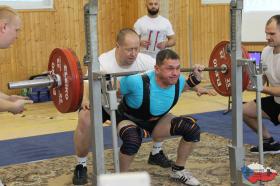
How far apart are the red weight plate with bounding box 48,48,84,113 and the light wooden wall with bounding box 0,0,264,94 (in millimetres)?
4479

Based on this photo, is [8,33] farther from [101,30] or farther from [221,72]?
[101,30]

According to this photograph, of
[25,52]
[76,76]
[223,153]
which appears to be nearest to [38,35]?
[25,52]

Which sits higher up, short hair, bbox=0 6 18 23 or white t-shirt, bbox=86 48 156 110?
short hair, bbox=0 6 18 23

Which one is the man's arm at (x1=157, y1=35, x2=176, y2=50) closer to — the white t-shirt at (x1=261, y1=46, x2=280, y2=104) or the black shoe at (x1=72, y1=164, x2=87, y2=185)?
the white t-shirt at (x1=261, y1=46, x2=280, y2=104)

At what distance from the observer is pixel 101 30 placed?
7.70 m

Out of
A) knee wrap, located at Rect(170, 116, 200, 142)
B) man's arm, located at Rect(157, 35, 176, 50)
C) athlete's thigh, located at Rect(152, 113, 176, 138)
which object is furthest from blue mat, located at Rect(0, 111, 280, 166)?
knee wrap, located at Rect(170, 116, 200, 142)

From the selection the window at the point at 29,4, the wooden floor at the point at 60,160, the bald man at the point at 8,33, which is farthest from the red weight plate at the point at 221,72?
the window at the point at 29,4

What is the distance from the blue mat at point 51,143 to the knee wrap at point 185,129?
4.28 feet

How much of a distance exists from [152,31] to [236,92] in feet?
8.38

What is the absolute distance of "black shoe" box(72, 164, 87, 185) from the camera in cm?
320

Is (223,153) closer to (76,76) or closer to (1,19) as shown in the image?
(76,76)

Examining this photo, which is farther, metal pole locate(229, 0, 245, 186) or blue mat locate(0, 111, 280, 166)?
blue mat locate(0, 111, 280, 166)

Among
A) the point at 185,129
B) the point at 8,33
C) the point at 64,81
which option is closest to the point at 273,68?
the point at 185,129

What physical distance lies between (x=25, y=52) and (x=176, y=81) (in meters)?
4.54
